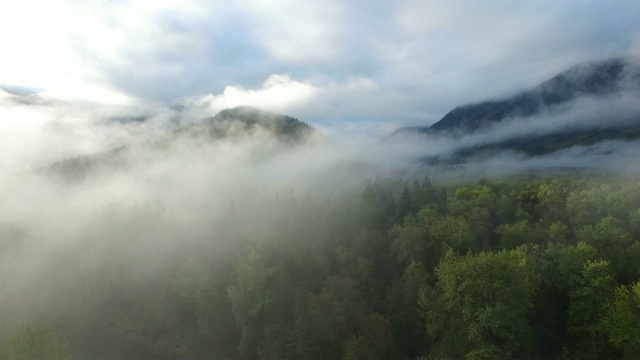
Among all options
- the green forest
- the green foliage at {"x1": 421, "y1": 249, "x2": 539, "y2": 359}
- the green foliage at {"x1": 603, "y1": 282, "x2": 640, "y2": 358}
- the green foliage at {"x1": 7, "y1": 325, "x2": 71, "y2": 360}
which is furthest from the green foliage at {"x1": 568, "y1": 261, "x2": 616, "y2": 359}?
the green foliage at {"x1": 7, "y1": 325, "x2": 71, "y2": 360}

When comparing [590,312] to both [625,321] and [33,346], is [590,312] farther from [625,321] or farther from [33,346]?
[33,346]

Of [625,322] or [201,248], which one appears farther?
[201,248]

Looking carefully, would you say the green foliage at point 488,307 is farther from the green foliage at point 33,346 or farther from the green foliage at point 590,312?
the green foliage at point 33,346

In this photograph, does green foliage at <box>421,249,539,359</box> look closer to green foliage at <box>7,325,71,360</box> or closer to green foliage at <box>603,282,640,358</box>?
green foliage at <box>603,282,640,358</box>

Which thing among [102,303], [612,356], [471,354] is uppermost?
[471,354]

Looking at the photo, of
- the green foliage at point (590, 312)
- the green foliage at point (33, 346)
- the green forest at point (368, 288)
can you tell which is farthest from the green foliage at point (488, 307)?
the green foliage at point (33, 346)

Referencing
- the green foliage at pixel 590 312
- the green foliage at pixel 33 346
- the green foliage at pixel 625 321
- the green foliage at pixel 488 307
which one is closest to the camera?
the green foliage at pixel 488 307

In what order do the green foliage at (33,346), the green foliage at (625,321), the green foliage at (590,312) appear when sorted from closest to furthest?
the green foliage at (625,321), the green foliage at (33,346), the green foliage at (590,312)

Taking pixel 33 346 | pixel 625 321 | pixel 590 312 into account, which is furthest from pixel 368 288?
pixel 33 346

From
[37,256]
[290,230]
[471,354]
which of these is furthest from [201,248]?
[471,354]

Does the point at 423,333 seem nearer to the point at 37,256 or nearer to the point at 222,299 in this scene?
the point at 222,299
